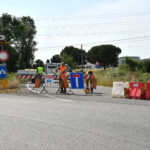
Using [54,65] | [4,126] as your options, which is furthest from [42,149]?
[54,65]

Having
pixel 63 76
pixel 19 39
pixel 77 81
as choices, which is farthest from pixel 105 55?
pixel 63 76

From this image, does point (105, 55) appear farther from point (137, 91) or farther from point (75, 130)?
point (75, 130)

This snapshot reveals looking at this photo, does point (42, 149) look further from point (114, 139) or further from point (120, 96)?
point (120, 96)

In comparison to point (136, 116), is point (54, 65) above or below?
above

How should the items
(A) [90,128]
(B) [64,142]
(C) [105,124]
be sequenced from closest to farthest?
1. (B) [64,142]
2. (A) [90,128]
3. (C) [105,124]

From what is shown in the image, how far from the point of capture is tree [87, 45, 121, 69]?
319 feet

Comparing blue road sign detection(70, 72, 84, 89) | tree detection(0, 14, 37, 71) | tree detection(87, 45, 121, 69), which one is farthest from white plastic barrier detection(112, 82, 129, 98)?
tree detection(87, 45, 121, 69)

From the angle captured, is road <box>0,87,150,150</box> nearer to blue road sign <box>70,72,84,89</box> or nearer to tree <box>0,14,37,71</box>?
blue road sign <box>70,72,84,89</box>

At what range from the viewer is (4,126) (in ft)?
21.4

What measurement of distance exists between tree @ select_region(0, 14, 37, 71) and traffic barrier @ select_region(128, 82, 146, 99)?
48.8 meters

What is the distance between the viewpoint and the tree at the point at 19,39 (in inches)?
2447

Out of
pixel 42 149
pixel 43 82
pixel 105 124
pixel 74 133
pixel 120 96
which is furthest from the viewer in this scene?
pixel 43 82

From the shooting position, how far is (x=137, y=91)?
13.3 metres

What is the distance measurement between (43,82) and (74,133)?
12.1 m
